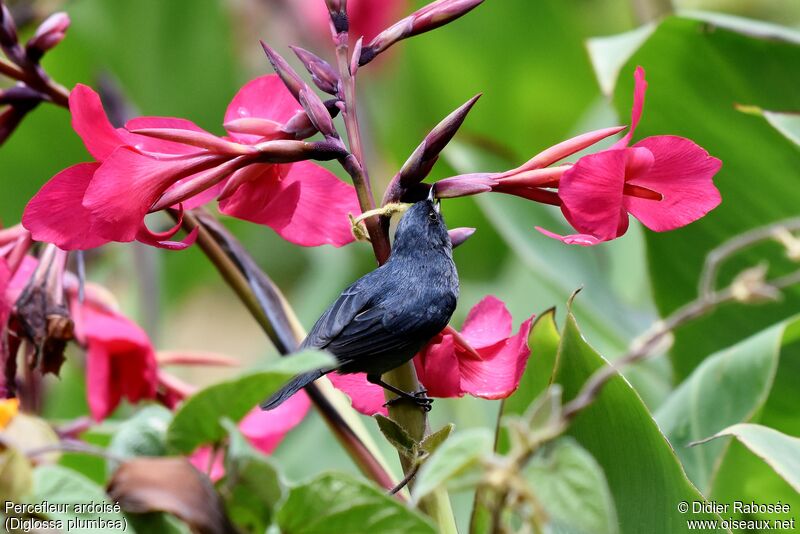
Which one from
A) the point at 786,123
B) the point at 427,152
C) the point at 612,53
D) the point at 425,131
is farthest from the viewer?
the point at 425,131

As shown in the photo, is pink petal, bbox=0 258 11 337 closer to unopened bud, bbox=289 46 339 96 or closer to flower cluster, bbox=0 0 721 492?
flower cluster, bbox=0 0 721 492

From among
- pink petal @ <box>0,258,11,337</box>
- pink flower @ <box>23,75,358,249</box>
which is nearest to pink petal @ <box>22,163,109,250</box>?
pink flower @ <box>23,75,358,249</box>

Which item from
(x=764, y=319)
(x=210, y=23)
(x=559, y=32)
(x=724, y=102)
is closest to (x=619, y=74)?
(x=724, y=102)

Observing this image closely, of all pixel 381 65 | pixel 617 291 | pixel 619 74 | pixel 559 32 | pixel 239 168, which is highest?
pixel 239 168

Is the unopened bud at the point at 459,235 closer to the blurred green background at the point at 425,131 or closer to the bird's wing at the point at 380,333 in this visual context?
the bird's wing at the point at 380,333

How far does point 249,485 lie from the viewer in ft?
1.55

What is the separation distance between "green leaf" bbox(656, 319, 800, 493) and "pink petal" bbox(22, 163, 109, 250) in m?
0.47

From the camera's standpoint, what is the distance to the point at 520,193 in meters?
0.52

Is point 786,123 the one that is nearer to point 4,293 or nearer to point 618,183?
point 618,183

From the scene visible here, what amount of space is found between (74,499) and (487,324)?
26cm

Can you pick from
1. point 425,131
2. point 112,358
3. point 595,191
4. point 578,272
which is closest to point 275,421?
point 112,358

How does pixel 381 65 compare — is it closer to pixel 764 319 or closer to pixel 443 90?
pixel 443 90

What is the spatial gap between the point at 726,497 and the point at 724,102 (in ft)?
1.48

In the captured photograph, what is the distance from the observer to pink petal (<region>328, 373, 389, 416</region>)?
547mm
